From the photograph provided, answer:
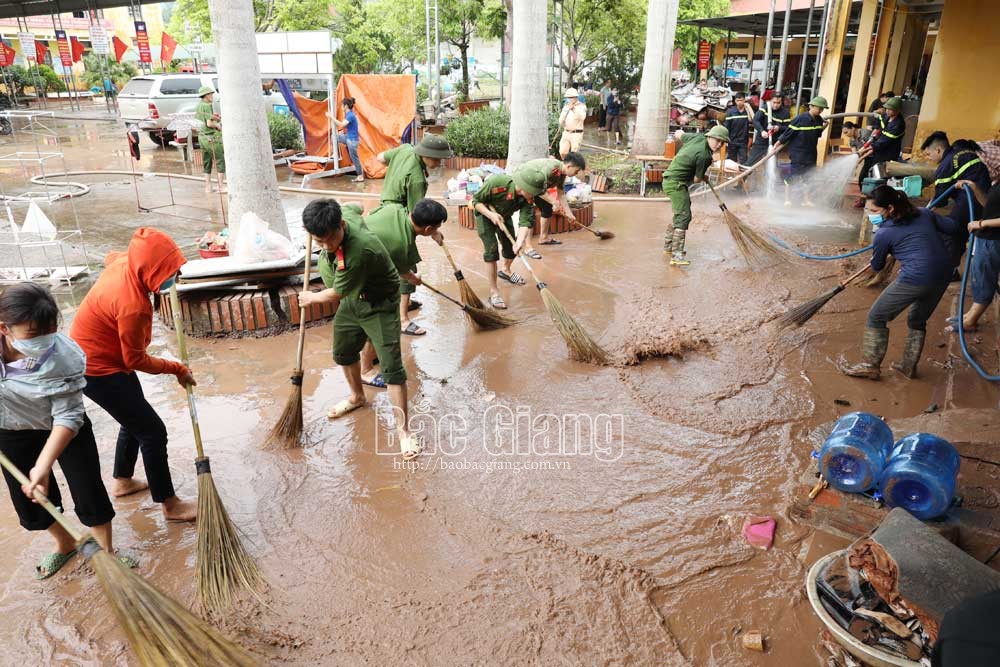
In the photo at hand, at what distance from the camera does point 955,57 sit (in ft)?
34.5

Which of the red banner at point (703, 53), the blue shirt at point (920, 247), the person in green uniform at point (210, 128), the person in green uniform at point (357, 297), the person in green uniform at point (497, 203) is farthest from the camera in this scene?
the red banner at point (703, 53)

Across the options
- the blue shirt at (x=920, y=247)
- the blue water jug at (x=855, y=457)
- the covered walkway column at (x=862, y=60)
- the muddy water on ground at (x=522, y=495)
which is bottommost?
the muddy water on ground at (x=522, y=495)

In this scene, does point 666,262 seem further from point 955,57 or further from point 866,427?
point 955,57

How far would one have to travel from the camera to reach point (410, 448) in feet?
13.9

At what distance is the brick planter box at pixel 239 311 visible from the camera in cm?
591

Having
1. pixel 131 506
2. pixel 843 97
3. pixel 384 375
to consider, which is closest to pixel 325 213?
pixel 384 375

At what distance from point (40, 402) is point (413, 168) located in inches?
147

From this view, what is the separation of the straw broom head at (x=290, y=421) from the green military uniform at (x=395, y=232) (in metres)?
1.04

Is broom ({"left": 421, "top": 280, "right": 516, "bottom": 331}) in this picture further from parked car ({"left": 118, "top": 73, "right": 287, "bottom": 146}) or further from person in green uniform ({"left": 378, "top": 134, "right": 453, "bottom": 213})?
parked car ({"left": 118, "top": 73, "right": 287, "bottom": 146})

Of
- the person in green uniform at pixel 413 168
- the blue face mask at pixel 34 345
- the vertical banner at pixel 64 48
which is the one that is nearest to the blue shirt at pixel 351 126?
the person in green uniform at pixel 413 168

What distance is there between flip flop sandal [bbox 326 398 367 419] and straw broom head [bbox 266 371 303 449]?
1.12 feet

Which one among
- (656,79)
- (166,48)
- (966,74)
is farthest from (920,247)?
(166,48)

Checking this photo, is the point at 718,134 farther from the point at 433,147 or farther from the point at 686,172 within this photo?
the point at 433,147

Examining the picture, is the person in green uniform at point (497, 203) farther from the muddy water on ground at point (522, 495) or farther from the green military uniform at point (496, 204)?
the muddy water on ground at point (522, 495)
